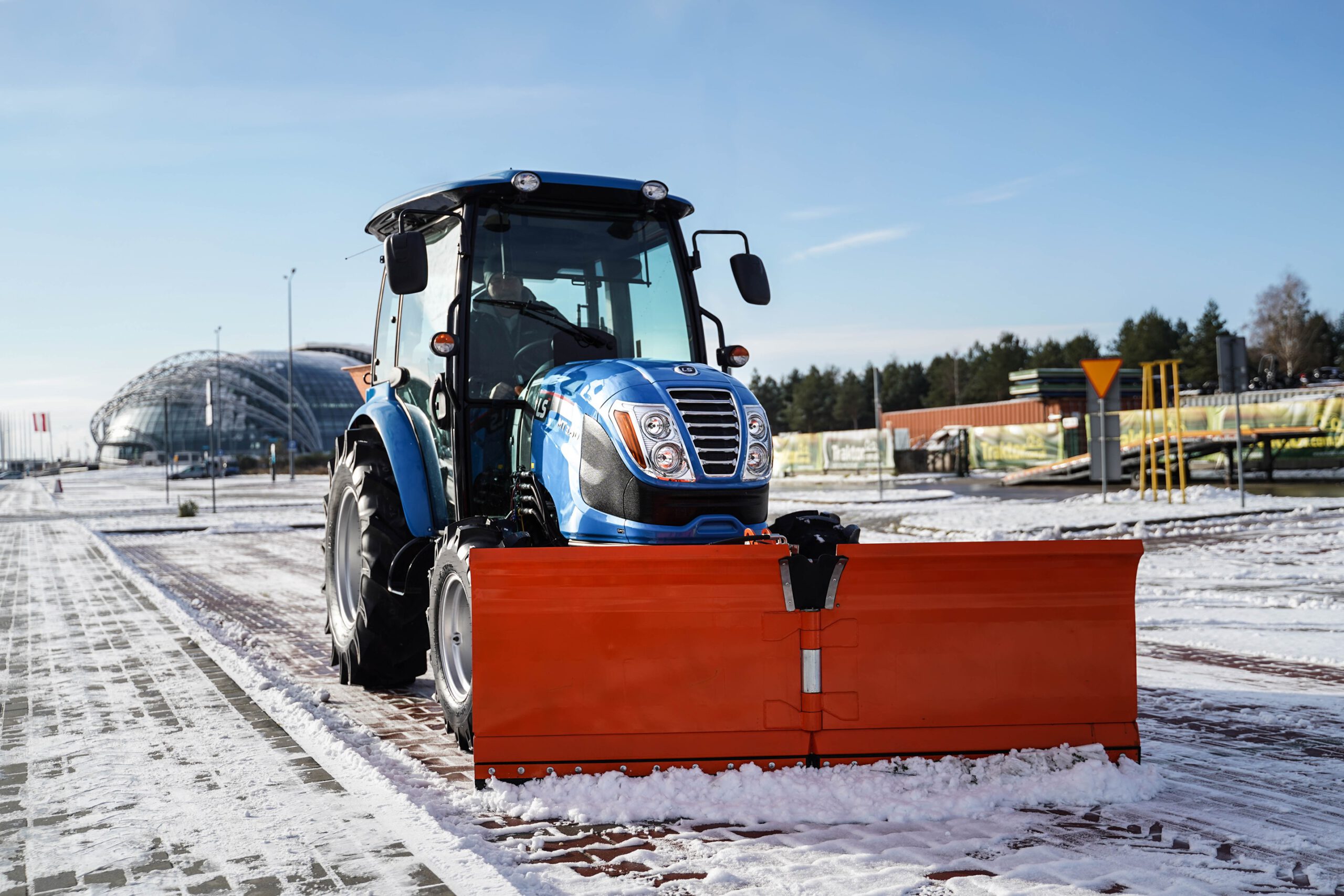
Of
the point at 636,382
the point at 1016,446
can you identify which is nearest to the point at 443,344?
the point at 636,382

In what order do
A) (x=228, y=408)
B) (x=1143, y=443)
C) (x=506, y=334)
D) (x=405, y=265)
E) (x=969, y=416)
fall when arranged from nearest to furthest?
(x=405, y=265)
(x=506, y=334)
(x=1143, y=443)
(x=969, y=416)
(x=228, y=408)

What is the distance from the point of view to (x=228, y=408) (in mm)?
116062

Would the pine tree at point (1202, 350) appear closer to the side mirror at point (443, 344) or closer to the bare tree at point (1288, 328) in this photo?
the bare tree at point (1288, 328)

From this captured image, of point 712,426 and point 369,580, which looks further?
point 369,580

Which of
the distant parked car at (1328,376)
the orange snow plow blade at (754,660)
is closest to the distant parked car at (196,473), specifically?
the distant parked car at (1328,376)

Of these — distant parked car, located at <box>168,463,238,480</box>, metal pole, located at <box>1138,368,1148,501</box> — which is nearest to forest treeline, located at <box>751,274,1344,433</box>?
metal pole, located at <box>1138,368,1148,501</box>

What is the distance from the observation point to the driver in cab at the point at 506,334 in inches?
209

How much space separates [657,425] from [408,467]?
184cm

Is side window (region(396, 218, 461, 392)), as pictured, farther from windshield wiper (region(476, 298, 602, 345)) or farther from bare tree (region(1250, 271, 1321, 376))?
bare tree (region(1250, 271, 1321, 376))

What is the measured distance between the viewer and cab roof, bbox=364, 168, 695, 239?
17.3ft

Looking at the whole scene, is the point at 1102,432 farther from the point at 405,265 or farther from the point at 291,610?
the point at 405,265

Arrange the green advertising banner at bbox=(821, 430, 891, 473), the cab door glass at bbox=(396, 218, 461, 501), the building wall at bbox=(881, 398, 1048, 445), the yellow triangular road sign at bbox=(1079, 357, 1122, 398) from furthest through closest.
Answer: the building wall at bbox=(881, 398, 1048, 445)
the green advertising banner at bbox=(821, 430, 891, 473)
the yellow triangular road sign at bbox=(1079, 357, 1122, 398)
the cab door glass at bbox=(396, 218, 461, 501)

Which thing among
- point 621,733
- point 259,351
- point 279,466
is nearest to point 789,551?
point 621,733

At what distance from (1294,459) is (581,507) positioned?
30.1 meters
